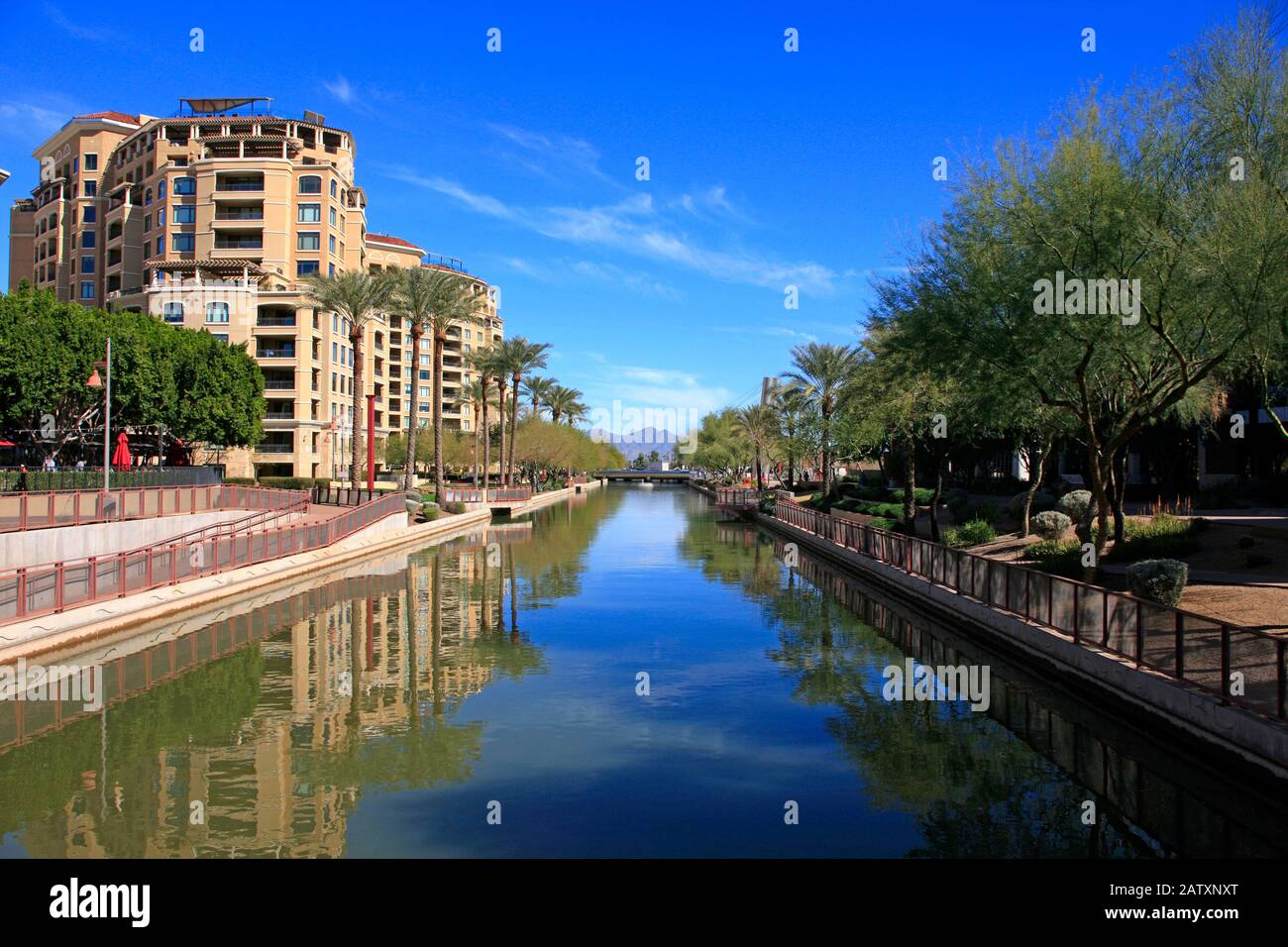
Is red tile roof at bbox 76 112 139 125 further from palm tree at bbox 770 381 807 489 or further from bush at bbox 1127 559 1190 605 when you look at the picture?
bush at bbox 1127 559 1190 605

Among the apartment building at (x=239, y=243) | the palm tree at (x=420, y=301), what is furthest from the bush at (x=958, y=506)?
the apartment building at (x=239, y=243)

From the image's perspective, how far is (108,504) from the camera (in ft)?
96.2

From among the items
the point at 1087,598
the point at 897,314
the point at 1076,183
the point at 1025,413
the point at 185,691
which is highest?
the point at 1076,183

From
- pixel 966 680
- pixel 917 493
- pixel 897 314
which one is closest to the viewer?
pixel 966 680

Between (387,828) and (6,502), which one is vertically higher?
(6,502)

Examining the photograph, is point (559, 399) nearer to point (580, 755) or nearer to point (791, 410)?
point (791, 410)

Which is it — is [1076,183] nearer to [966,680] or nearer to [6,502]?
[966,680]

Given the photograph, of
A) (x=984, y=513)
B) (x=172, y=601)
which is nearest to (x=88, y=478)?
(x=172, y=601)

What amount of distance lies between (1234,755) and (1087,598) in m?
4.52

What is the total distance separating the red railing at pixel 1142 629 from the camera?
10703mm

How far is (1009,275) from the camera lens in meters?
18.8

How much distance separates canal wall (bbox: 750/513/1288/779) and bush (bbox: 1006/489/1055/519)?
34.5 ft

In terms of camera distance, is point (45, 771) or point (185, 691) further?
point (185, 691)
